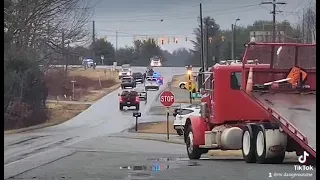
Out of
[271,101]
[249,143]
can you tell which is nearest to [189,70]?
[249,143]

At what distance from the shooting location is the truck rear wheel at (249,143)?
26.2 feet

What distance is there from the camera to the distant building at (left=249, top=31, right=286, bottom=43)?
720 cm

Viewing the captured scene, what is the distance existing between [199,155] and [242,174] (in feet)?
9.71

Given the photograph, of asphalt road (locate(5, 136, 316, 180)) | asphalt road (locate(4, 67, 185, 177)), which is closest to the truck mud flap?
asphalt road (locate(5, 136, 316, 180))

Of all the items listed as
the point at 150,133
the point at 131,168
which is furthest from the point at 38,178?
the point at 150,133

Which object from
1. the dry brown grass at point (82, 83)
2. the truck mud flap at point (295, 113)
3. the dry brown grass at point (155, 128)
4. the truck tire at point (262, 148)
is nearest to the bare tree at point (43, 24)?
the dry brown grass at point (82, 83)

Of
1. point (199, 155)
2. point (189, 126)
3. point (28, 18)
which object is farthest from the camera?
point (189, 126)

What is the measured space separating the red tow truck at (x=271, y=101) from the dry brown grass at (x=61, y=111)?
7.54ft

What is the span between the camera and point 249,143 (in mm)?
8305

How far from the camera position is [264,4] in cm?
696

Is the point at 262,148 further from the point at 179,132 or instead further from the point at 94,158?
the point at 179,132

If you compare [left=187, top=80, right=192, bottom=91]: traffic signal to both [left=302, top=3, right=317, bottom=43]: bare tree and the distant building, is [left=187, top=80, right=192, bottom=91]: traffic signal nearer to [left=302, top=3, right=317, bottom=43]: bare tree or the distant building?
the distant building

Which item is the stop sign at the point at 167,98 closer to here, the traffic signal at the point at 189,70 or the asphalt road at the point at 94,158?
the asphalt road at the point at 94,158

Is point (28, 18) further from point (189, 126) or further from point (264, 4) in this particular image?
point (189, 126)
